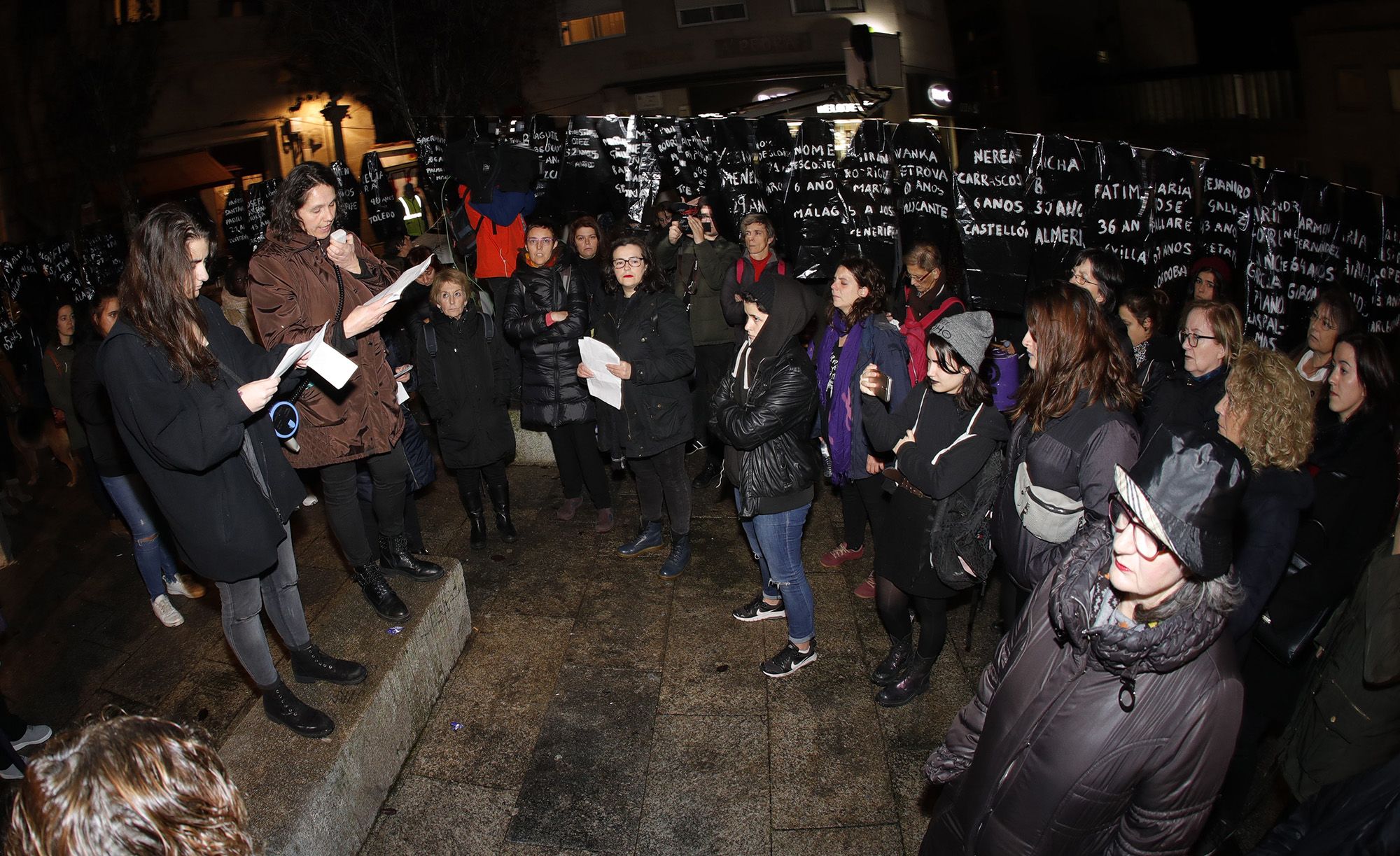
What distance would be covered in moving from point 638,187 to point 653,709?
Answer: 18.3 ft

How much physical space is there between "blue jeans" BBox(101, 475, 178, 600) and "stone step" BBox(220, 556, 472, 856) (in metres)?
1.73

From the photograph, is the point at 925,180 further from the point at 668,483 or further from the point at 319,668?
the point at 319,668

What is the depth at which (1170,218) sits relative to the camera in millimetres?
6344

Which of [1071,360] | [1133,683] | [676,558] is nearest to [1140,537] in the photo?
[1133,683]

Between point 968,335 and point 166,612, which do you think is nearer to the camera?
point 968,335

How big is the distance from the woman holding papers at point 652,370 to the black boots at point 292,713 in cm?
261

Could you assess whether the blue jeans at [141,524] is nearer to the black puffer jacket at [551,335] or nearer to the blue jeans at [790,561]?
the black puffer jacket at [551,335]

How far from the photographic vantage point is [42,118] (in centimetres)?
1688

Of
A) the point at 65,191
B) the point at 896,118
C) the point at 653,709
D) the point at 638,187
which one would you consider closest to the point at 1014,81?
the point at 896,118

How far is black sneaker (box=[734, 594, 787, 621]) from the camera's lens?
5184mm

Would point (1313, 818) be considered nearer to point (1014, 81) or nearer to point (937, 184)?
point (937, 184)

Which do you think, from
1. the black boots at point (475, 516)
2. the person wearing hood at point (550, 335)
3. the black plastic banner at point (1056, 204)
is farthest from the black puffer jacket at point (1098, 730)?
the black plastic banner at point (1056, 204)

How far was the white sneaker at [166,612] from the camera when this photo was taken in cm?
550

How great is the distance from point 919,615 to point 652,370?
226 centimetres
